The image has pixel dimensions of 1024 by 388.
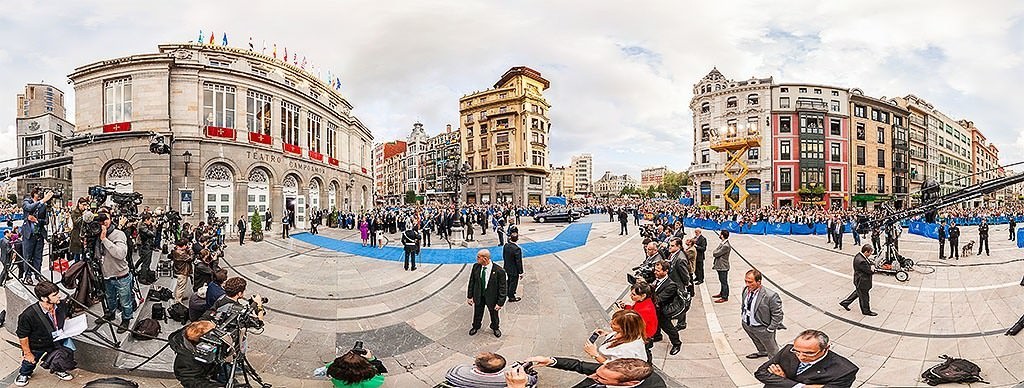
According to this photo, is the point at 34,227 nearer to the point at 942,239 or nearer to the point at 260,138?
the point at 260,138

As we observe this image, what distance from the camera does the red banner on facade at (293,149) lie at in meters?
6.07

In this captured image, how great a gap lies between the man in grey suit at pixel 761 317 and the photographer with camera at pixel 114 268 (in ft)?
19.0

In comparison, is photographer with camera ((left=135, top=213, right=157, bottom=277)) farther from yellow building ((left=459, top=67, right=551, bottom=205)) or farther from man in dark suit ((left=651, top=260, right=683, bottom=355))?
man in dark suit ((left=651, top=260, right=683, bottom=355))

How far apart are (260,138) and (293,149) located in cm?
93

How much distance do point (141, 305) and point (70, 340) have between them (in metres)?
0.86

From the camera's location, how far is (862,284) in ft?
9.84

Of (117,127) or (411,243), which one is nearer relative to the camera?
(411,243)

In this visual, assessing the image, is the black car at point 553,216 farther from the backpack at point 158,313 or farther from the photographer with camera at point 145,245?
the photographer with camera at point 145,245

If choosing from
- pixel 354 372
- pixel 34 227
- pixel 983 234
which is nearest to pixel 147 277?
pixel 34 227

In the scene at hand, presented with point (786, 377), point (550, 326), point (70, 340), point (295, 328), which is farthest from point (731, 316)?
point (70, 340)

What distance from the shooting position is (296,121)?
6.25 meters

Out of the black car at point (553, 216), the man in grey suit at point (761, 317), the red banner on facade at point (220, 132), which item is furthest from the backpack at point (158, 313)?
the man in grey suit at point (761, 317)

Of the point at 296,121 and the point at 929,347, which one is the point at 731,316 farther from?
the point at 296,121

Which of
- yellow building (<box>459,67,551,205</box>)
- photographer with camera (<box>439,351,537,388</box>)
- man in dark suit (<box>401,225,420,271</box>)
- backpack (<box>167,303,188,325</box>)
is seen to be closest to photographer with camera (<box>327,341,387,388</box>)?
photographer with camera (<box>439,351,537,388</box>)
